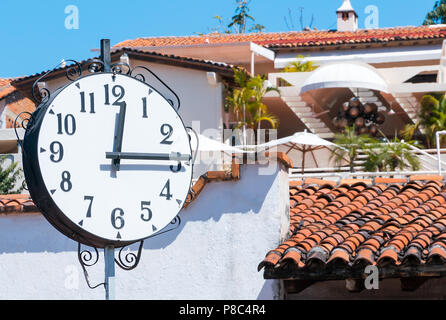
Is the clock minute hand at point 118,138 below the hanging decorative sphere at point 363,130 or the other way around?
below

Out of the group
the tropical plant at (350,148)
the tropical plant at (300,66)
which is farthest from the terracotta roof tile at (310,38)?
the tropical plant at (350,148)

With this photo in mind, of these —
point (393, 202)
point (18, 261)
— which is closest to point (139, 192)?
point (18, 261)

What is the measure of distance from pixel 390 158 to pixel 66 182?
48.8 feet

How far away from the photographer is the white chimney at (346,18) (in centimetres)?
4056

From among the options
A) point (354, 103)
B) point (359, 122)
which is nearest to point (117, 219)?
point (359, 122)

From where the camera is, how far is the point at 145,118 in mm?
7781

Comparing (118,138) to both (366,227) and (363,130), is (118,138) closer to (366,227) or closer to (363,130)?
(366,227)

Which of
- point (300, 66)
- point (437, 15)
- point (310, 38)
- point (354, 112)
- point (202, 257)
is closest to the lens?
point (202, 257)

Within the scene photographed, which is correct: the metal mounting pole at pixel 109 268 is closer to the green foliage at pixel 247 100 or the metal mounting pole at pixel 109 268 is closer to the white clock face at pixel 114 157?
the white clock face at pixel 114 157

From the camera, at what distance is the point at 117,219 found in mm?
7336

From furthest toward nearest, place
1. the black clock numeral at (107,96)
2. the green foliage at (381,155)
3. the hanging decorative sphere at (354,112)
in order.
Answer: the hanging decorative sphere at (354,112)
the green foliage at (381,155)
the black clock numeral at (107,96)

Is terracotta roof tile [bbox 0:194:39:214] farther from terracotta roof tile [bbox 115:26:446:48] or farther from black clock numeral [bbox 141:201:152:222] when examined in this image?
terracotta roof tile [bbox 115:26:446:48]

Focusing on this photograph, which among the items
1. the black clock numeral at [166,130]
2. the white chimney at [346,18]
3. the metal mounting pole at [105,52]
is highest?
the white chimney at [346,18]

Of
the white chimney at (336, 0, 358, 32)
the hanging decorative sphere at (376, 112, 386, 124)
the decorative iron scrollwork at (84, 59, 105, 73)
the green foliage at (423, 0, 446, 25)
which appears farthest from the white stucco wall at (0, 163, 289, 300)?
the green foliage at (423, 0, 446, 25)
